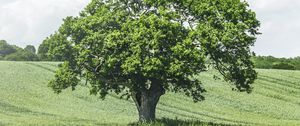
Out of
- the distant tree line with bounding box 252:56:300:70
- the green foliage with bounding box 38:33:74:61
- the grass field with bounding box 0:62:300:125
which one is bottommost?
the grass field with bounding box 0:62:300:125

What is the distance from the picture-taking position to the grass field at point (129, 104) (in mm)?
51281

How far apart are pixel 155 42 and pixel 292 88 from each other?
174 feet

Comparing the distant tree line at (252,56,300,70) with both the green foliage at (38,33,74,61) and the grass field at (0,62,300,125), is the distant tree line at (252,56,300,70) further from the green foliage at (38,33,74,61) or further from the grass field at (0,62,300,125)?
the green foliage at (38,33,74,61)

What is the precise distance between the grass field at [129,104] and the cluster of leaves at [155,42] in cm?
774

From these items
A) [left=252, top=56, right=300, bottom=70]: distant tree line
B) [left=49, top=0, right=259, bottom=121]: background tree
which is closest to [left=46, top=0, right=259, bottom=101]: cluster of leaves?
[left=49, top=0, right=259, bottom=121]: background tree

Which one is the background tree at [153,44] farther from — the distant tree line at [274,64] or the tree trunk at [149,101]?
the distant tree line at [274,64]

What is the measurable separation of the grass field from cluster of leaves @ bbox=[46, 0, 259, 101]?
7.74 metres

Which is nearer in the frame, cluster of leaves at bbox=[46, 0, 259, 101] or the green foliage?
cluster of leaves at bbox=[46, 0, 259, 101]

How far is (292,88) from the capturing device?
81.9 metres

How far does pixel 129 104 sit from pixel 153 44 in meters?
27.7

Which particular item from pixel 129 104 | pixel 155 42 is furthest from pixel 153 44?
pixel 129 104

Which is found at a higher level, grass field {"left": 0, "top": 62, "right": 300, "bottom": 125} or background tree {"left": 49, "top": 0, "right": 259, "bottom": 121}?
background tree {"left": 49, "top": 0, "right": 259, "bottom": 121}

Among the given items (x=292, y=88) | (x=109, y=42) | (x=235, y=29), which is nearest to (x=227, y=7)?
(x=235, y=29)

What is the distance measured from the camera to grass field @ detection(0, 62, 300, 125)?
51.3 metres
